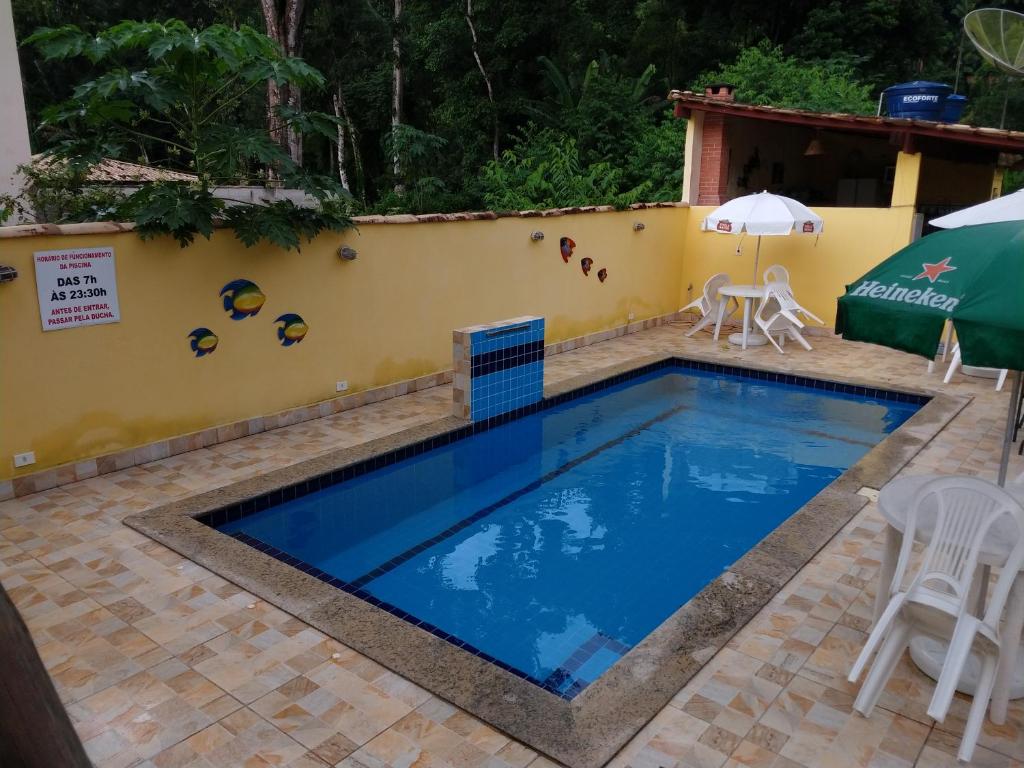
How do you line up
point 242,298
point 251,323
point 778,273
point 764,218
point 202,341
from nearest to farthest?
point 202,341
point 242,298
point 251,323
point 764,218
point 778,273

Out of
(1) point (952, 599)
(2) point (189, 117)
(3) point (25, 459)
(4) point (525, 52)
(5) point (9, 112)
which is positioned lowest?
(3) point (25, 459)

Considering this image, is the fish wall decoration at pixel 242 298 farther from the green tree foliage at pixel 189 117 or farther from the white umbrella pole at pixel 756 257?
the white umbrella pole at pixel 756 257

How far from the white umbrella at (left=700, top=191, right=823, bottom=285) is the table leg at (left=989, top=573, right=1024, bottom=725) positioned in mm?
8665

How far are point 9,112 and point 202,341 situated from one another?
740 cm

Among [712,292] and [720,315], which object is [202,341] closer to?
[720,315]

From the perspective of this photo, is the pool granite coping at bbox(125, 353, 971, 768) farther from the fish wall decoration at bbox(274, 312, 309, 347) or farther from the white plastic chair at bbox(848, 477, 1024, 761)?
the fish wall decoration at bbox(274, 312, 309, 347)

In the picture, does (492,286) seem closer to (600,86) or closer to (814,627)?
(814,627)

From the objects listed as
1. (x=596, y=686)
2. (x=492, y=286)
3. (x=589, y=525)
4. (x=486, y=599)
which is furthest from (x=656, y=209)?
(x=596, y=686)

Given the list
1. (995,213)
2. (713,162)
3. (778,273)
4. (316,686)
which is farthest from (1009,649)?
(713,162)

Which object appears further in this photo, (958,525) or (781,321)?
(781,321)

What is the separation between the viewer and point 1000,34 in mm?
7797

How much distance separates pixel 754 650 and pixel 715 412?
5.89m

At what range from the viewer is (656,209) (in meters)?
14.0

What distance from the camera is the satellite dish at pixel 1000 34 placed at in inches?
303
